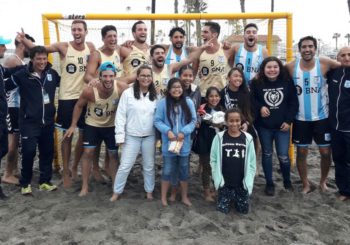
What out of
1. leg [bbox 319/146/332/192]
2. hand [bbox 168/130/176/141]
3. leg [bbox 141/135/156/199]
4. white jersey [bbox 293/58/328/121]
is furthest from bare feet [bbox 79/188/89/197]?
leg [bbox 319/146/332/192]

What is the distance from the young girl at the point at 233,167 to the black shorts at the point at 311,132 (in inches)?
42.4

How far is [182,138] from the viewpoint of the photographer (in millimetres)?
4574

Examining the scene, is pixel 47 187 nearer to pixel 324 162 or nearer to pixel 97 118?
pixel 97 118

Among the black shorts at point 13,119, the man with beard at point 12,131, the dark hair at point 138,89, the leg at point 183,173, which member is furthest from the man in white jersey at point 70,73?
the leg at point 183,173

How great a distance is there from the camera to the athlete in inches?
197

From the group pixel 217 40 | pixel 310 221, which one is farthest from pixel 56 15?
pixel 310 221

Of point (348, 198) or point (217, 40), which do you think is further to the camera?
point (217, 40)

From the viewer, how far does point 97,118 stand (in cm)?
512

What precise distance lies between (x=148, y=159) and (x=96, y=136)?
881 millimetres

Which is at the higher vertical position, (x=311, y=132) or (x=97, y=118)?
(x=97, y=118)

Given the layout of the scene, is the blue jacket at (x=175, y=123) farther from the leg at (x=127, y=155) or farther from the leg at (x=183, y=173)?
the leg at (x=127, y=155)

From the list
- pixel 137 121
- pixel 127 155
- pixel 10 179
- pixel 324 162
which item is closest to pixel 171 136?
pixel 137 121

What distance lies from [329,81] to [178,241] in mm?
3084

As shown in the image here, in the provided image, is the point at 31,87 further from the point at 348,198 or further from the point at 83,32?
the point at 348,198
